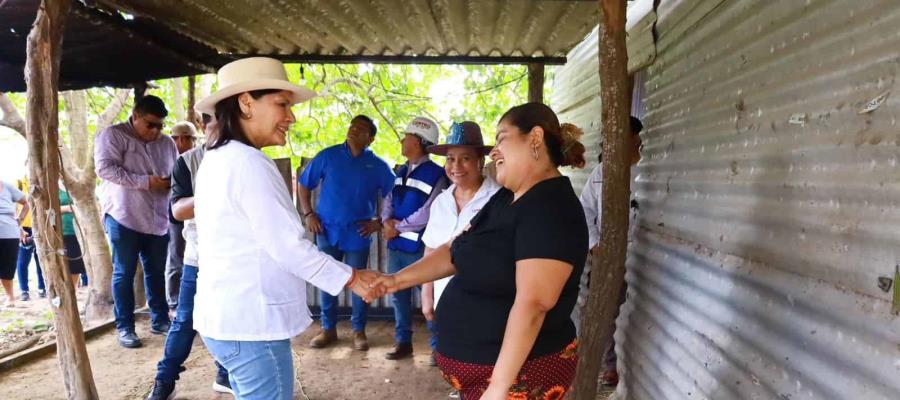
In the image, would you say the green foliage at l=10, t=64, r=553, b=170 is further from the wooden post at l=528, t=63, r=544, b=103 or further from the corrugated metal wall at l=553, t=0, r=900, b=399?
the corrugated metal wall at l=553, t=0, r=900, b=399

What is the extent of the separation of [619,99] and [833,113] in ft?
4.19

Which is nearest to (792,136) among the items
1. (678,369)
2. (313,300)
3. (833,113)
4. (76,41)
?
(833,113)

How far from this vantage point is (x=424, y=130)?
4.70 metres

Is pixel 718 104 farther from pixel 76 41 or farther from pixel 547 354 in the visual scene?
pixel 76 41

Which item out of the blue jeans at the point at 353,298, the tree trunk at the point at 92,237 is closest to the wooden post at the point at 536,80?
the blue jeans at the point at 353,298

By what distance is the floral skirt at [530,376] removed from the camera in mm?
2010

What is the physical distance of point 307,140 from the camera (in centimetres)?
1227

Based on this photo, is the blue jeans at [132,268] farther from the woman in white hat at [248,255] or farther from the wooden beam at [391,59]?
the woman in white hat at [248,255]

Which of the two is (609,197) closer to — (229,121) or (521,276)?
(521,276)

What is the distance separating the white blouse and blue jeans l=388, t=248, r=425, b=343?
8.98ft

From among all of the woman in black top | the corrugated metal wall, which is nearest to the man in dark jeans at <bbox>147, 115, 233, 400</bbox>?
the woman in black top

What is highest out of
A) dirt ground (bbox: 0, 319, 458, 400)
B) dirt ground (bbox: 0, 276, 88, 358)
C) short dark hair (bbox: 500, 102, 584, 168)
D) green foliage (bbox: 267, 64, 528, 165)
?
green foliage (bbox: 267, 64, 528, 165)

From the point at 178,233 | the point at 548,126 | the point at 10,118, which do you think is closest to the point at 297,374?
the point at 178,233

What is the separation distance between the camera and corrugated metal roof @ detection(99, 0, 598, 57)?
4227 millimetres
